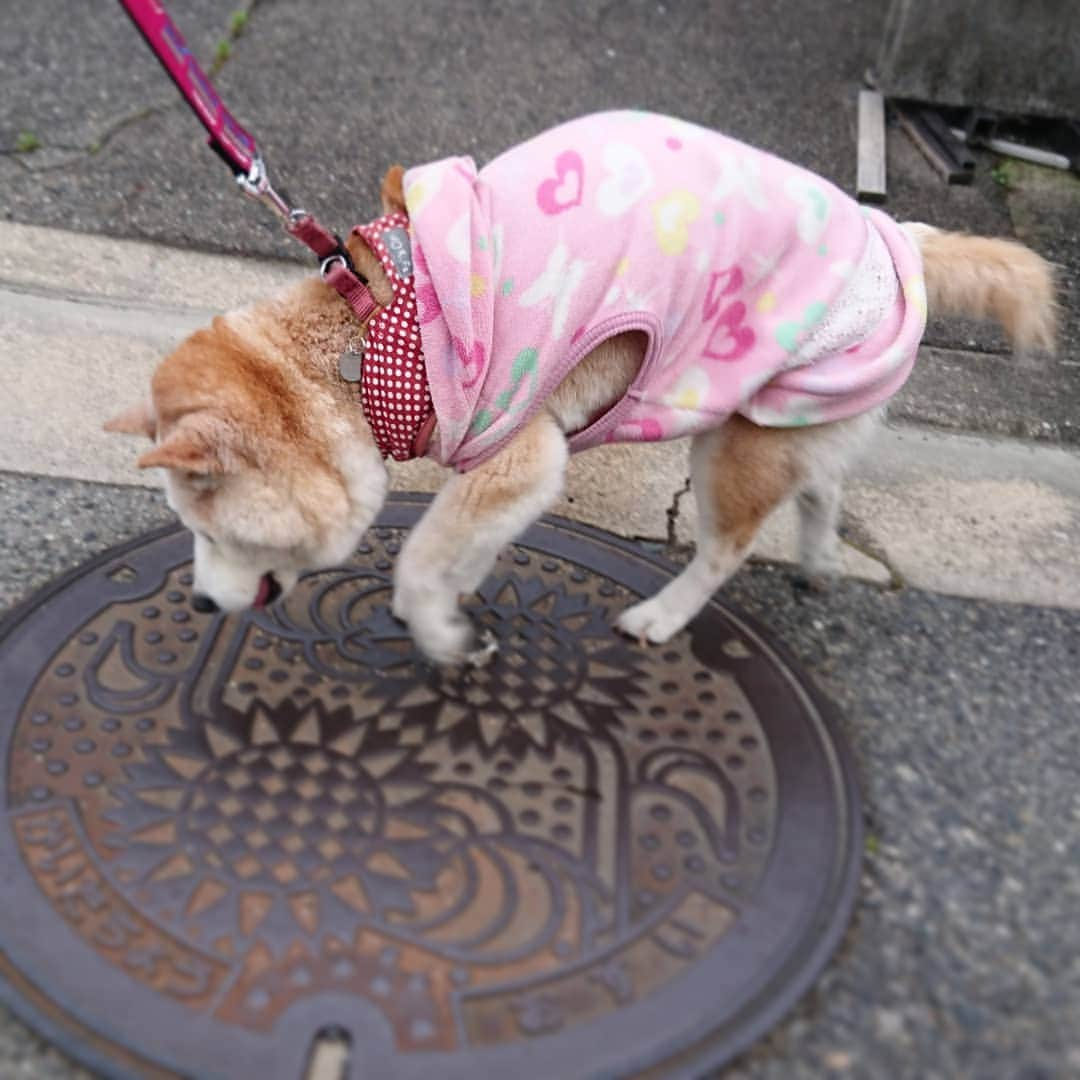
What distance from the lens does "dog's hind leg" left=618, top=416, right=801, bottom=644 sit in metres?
2.20

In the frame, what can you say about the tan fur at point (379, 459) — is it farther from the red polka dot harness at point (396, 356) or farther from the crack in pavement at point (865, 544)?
the crack in pavement at point (865, 544)

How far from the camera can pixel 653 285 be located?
77.7 inches

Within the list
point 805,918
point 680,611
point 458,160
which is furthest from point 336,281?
point 805,918

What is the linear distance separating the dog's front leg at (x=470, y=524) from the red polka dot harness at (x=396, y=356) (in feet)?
0.50

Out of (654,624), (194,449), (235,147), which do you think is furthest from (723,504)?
(235,147)

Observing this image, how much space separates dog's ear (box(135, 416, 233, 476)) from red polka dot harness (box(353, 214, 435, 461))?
0.88ft

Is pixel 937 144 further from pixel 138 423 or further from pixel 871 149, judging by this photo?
pixel 138 423

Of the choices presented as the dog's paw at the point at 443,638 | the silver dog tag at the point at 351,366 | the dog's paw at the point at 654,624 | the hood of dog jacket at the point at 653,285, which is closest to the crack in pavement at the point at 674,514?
the dog's paw at the point at 654,624

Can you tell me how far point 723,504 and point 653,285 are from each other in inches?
19.4

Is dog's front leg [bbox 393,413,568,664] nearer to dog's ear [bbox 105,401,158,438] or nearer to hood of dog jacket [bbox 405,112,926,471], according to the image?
hood of dog jacket [bbox 405,112,926,471]

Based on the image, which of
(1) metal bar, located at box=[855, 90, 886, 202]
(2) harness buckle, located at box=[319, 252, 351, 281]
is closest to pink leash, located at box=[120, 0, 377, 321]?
(2) harness buckle, located at box=[319, 252, 351, 281]

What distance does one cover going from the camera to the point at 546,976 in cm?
169

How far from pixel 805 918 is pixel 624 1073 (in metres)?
0.39

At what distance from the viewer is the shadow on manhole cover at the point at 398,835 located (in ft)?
5.32
